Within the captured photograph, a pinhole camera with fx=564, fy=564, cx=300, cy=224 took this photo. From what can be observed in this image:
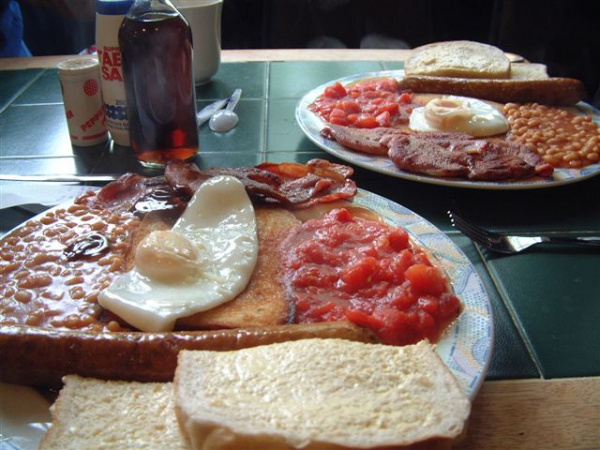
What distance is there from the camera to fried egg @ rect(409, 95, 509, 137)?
2.66 m

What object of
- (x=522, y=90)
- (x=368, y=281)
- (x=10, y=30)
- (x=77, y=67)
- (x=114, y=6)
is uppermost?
(x=114, y=6)

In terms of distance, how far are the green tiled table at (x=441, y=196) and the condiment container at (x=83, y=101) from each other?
3.1 inches

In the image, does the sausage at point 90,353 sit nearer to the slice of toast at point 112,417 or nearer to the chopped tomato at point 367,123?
the slice of toast at point 112,417

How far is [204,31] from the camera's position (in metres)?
3.27

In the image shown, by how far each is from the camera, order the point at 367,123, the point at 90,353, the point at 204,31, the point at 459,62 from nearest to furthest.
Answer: the point at 90,353
the point at 367,123
the point at 204,31
the point at 459,62

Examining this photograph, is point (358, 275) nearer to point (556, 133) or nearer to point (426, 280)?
point (426, 280)

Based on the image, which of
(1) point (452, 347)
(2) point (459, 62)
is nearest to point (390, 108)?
(2) point (459, 62)

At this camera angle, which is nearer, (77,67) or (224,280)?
(224,280)

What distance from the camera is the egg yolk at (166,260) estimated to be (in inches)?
61.3

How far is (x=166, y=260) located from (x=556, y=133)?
1951 mm

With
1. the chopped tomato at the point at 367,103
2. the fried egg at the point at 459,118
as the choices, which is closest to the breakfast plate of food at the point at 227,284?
the chopped tomato at the point at 367,103

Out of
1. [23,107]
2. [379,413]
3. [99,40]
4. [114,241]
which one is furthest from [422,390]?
[23,107]

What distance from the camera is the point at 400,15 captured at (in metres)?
6.61

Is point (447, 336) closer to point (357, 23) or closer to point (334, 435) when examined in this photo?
point (334, 435)
